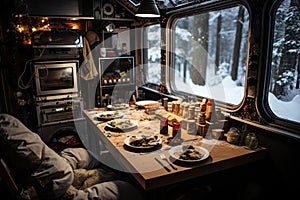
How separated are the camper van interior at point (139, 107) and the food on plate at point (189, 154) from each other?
0.05 feet

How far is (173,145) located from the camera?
1.85 meters

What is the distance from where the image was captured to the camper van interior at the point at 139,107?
1639 mm

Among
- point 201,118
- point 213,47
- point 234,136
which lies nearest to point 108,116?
point 201,118

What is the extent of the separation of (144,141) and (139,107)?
3.79 feet

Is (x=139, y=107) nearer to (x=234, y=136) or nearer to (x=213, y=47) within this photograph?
(x=234, y=136)

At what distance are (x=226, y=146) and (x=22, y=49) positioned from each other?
331cm

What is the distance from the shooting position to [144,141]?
1.86m

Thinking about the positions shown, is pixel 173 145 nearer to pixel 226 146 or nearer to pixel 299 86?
pixel 226 146

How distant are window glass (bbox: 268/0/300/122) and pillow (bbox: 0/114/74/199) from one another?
177 cm

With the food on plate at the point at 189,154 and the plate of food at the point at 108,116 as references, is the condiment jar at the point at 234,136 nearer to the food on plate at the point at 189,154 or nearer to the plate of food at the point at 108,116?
the food on plate at the point at 189,154

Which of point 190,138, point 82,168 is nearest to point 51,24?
point 82,168

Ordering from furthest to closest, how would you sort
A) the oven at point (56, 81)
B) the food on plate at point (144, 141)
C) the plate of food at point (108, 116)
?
the oven at point (56, 81), the plate of food at point (108, 116), the food on plate at point (144, 141)

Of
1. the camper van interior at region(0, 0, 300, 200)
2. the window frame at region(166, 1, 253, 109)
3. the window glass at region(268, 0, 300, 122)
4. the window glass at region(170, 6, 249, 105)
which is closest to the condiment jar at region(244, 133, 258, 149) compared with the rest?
the camper van interior at region(0, 0, 300, 200)

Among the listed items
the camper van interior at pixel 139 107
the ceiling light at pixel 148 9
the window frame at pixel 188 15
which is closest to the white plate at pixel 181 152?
the camper van interior at pixel 139 107
